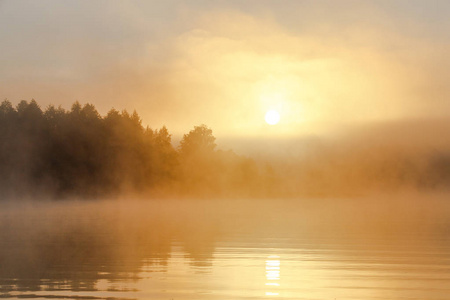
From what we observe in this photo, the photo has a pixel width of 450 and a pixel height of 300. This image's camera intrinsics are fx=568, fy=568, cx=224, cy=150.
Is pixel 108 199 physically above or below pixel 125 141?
below

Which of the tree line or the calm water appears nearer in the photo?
the calm water

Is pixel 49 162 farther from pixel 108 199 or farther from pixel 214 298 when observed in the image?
pixel 214 298

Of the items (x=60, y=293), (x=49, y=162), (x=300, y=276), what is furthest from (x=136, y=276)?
(x=49, y=162)

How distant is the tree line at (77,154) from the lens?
82312 millimetres

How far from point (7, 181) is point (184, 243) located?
67437mm

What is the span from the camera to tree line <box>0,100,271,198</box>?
8231cm

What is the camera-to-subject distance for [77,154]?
279ft

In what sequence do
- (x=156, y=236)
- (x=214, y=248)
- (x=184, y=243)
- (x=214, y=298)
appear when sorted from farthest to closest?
(x=156, y=236)
(x=184, y=243)
(x=214, y=248)
(x=214, y=298)

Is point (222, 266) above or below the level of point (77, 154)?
below

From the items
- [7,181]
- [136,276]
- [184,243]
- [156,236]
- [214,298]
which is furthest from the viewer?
[7,181]

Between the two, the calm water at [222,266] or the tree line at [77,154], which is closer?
the calm water at [222,266]

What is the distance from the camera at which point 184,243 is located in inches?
848

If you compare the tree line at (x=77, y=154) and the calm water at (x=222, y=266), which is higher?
the tree line at (x=77, y=154)

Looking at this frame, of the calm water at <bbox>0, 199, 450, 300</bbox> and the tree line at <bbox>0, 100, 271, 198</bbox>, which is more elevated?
the tree line at <bbox>0, 100, 271, 198</bbox>
